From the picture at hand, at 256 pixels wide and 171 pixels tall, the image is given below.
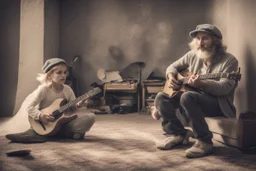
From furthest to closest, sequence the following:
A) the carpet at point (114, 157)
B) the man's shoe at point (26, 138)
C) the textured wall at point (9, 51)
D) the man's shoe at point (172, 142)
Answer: the textured wall at point (9, 51), the man's shoe at point (26, 138), the man's shoe at point (172, 142), the carpet at point (114, 157)

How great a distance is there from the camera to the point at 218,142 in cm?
323

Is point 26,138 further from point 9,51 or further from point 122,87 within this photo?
point 122,87

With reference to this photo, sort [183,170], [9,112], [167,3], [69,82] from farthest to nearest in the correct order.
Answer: [167,3] → [69,82] → [9,112] → [183,170]

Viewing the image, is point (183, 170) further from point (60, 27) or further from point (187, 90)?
point (60, 27)

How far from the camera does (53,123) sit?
10.8 feet

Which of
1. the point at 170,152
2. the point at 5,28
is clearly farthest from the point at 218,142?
the point at 5,28

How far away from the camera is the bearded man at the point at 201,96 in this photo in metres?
2.69

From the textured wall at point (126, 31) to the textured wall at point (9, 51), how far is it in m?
1.88

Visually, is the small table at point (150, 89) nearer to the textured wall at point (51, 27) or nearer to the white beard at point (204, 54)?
the textured wall at point (51, 27)

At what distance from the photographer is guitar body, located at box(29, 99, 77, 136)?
3.28m

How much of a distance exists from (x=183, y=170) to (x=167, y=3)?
5.96 metres

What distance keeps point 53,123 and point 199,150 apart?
1.50m

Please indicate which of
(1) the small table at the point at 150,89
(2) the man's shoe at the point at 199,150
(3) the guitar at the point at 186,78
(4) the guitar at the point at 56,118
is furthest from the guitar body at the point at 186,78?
(1) the small table at the point at 150,89

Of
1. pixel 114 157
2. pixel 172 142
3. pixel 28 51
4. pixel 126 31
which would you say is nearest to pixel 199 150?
pixel 172 142
